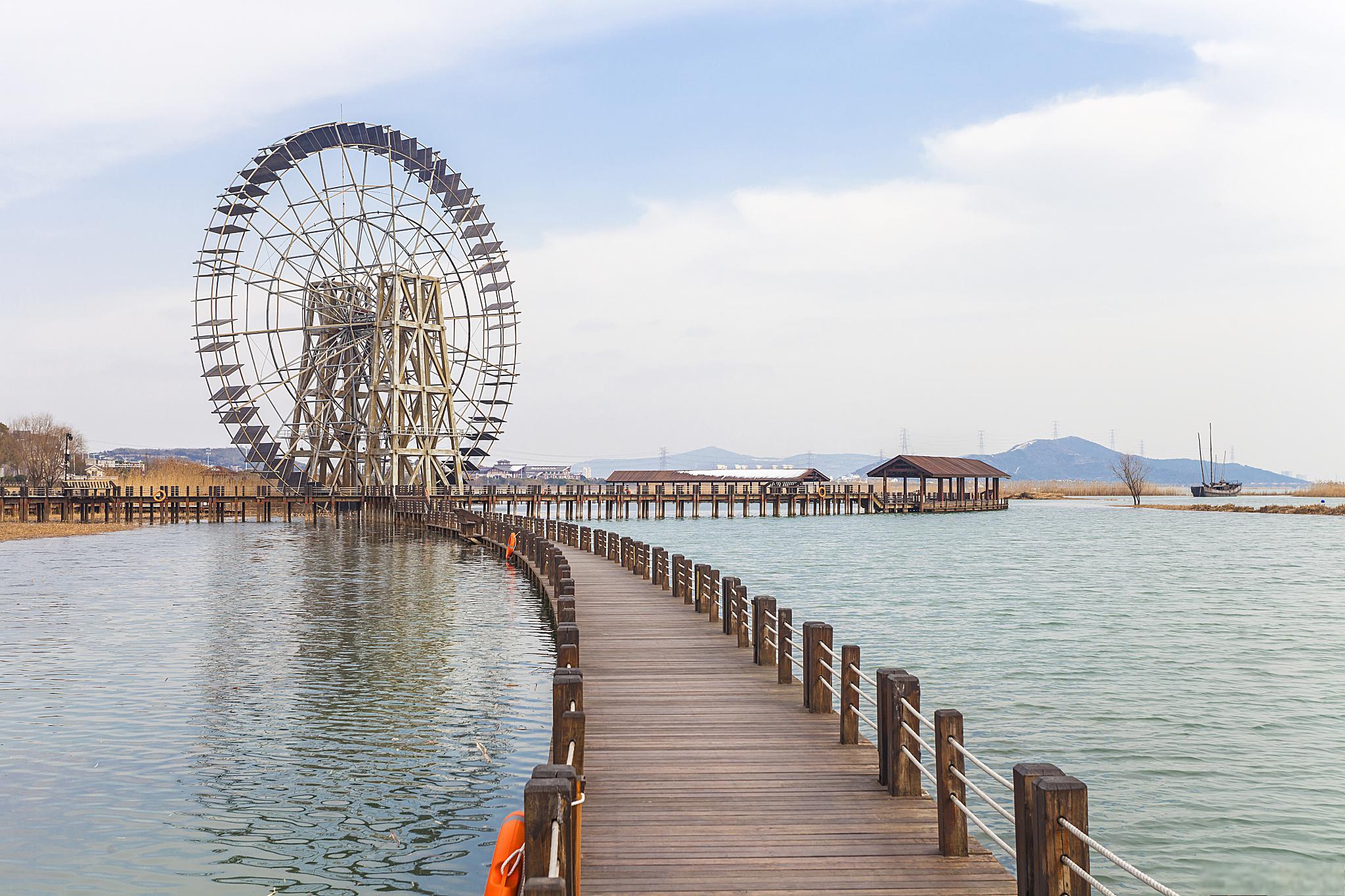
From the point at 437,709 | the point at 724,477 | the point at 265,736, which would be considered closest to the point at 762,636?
the point at 437,709

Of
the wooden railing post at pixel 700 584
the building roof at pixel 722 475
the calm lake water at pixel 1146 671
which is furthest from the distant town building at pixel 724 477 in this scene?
the wooden railing post at pixel 700 584

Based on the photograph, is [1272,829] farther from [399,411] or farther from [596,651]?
[399,411]

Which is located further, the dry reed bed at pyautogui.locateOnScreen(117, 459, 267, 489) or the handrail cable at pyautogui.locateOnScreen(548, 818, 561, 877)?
the dry reed bed at pyautogui.locateOnScreen(117, 459, 267, 489)

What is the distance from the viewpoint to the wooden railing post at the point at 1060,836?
5723 mm

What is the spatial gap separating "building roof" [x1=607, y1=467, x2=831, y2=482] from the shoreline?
45396 millimetres

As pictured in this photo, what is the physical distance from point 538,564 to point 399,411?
142ft

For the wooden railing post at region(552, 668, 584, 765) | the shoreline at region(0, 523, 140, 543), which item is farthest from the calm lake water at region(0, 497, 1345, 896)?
the shoreline at region(0, 523, 140, 543)

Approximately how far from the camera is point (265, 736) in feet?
47.4

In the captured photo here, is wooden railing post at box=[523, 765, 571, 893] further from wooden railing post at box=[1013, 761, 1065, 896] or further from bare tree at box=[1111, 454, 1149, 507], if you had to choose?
bare tree at box=[1111, 454, 1149, 507]

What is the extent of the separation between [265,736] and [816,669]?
747 cm

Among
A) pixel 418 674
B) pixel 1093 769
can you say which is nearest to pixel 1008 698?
pixel 1093 769

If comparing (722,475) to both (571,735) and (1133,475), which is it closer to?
(1133,475)

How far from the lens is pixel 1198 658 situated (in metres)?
23.3

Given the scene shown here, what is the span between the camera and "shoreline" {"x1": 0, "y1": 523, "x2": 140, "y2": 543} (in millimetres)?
55781
